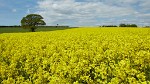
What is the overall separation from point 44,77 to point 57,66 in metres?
1.08

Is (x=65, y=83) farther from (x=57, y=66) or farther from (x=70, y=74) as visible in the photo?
(x=57, y=66)

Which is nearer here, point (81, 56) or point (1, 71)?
point (1, 71)

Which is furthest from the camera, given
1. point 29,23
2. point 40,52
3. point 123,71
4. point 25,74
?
point 29,23

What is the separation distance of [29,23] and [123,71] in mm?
75854

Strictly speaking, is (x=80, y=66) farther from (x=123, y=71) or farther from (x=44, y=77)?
(x=123, y=71)

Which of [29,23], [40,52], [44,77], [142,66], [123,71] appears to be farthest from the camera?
[29,23]

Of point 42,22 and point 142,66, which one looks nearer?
point 142,66

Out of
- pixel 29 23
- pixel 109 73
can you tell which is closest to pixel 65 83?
pixel 109 73

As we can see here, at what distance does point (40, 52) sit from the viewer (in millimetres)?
13562

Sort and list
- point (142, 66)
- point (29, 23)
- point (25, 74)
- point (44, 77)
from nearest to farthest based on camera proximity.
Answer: point (44, 77), point (142, 66), point (25, 74), point (29, 23)

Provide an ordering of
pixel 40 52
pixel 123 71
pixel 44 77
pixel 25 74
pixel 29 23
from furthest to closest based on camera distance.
→ 1. pixel 29 23
2. pixel 40 52
3. pixel 25 74
4. pixel 44 77
5. pixel 123 71

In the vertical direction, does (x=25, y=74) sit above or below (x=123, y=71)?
below

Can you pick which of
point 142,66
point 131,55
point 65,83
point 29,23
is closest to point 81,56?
point 131,55

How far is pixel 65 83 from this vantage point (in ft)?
24.6
